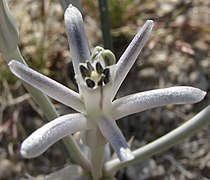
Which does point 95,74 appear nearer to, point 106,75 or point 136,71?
point 106,75

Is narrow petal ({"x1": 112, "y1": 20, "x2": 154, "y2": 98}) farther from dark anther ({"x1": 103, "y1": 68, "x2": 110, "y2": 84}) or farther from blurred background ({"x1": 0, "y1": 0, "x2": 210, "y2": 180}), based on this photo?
blurred background ({"x1": 0, "y1": 0, "x2": 210, "y2": 180})

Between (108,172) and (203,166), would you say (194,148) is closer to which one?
(203,166)

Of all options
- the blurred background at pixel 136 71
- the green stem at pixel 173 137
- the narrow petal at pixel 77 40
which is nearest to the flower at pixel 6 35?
the narrow petal at pixel 77 40

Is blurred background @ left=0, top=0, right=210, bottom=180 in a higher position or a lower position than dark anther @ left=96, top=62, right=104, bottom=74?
lower

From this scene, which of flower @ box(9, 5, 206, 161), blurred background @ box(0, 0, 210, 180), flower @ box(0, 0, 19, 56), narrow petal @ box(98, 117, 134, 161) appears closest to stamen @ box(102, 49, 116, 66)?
flower @ box(9, 5, 206, 161)

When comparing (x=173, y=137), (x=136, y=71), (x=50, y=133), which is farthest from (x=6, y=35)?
(x=136, y=71)

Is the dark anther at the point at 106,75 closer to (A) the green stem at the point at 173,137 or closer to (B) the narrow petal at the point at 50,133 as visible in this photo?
(B) the narrow petal at the point at 50,133

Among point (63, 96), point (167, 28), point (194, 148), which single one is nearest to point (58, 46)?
point (167, 28)
